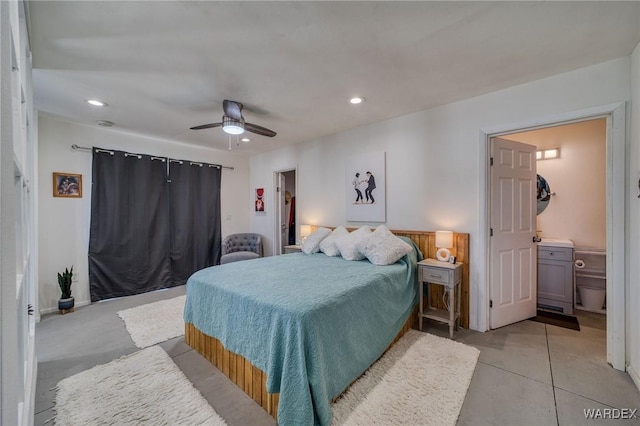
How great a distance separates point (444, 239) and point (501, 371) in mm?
1270

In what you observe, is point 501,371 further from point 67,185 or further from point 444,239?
point 67,185

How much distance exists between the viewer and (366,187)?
3.75m

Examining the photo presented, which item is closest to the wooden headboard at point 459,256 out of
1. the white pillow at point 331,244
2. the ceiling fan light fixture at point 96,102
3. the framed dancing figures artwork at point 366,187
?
the framed dancing figures artwork at point 366,187

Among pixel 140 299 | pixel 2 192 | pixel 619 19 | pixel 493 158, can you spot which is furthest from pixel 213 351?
pixel 619 19

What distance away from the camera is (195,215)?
4.86 meters

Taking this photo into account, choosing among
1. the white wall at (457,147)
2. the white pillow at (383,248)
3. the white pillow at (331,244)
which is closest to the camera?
the white wall at (457,147)

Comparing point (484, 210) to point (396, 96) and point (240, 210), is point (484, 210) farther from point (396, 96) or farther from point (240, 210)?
point (240, 210)

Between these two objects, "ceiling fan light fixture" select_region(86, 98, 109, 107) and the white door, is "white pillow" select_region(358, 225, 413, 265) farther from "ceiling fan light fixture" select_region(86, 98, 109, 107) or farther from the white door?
"ceiling fan light fixture" select_region(86, 98, 109, 107)

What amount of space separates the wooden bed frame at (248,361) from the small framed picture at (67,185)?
2852 millimetres

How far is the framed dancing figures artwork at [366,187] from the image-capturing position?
3611 mm

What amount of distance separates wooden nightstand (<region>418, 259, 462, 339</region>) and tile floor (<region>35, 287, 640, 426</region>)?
0.16m

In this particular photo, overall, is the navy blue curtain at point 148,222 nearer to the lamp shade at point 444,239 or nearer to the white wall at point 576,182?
the lamp shade at point 444,239

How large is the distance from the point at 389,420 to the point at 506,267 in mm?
2287

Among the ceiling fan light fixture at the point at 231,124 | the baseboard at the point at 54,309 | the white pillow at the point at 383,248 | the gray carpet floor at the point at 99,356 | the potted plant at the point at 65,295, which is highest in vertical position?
the ceiling fan light fixture at the point at 231,124
